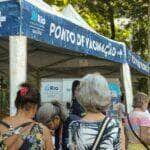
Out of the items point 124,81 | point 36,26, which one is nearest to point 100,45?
point 124,81

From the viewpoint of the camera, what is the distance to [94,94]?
4.22 metres

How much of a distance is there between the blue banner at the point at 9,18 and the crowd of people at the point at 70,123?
3.29ft

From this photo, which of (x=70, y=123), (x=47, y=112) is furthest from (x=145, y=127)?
(x=70, y=123)

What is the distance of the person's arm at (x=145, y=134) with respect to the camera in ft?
24.2

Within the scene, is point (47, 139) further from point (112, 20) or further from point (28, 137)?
point (112, 20)

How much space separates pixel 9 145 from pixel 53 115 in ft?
4.14

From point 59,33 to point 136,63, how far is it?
272 inches

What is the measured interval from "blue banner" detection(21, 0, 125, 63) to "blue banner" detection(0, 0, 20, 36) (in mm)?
82

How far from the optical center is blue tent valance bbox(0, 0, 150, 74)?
6.56 m

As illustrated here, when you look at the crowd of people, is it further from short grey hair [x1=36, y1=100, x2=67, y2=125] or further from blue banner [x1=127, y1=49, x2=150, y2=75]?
blue banner [x1=127, y1=49, x2=150, y2=75]

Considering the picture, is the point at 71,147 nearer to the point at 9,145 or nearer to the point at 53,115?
the point at 9,145

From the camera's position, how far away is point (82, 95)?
14.0 feet

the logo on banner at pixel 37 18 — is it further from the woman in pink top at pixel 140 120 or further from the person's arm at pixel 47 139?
the person's arm at pixel 47 139

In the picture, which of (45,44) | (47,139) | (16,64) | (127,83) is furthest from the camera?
(127,83)
